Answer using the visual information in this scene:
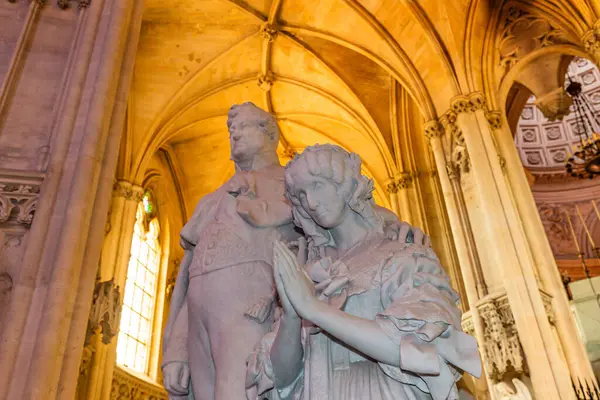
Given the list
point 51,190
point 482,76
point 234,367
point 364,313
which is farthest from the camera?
point 482,76

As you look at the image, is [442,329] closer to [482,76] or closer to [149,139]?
[482,76]

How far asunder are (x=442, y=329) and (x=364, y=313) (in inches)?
9.2

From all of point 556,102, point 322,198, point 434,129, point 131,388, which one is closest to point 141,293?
point 131,388

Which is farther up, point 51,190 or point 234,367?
point 51,190

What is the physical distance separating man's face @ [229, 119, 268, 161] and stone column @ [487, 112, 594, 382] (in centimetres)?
594

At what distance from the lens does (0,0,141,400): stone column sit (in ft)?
10.1

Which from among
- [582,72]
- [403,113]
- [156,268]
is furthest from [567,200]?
[156,268]

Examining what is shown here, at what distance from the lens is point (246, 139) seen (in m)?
2.18

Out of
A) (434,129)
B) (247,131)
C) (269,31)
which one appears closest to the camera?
(247,131)

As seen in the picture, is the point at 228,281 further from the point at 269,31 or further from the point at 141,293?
the point at 141,293

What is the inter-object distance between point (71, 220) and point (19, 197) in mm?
463

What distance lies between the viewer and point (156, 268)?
12.9 meters

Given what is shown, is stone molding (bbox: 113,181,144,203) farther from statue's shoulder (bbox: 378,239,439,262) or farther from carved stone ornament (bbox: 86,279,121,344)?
statue's shoulder (bbox: 378,239,439,262)

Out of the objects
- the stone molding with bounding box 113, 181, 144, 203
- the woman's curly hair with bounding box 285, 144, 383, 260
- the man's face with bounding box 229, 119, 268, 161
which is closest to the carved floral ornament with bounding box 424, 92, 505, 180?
the stone molding with bounding box 113, 181, 144, 203
